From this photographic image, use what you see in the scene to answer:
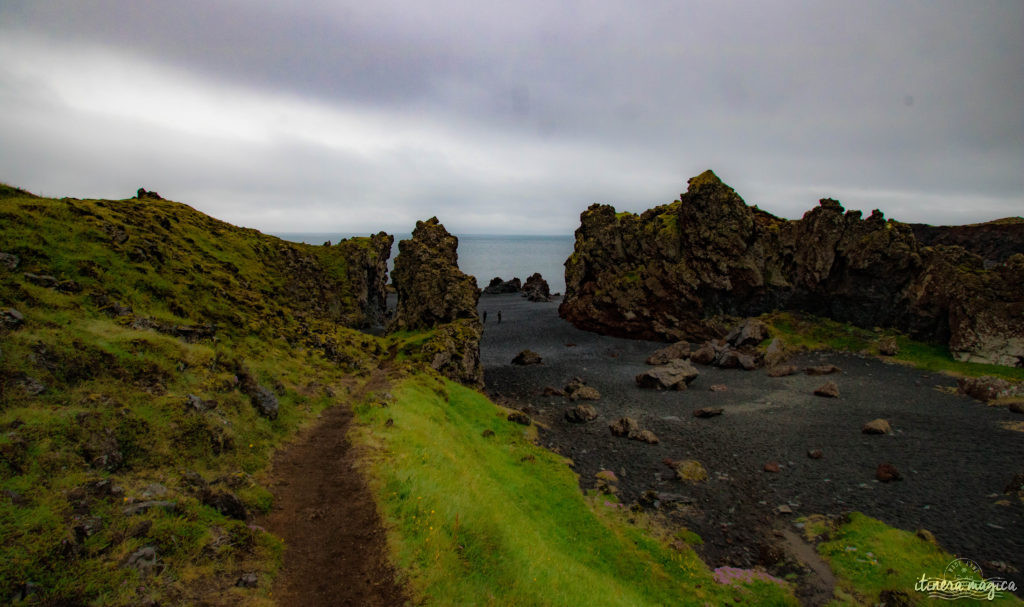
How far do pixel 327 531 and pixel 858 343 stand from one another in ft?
223

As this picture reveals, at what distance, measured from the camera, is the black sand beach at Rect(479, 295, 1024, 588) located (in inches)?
893

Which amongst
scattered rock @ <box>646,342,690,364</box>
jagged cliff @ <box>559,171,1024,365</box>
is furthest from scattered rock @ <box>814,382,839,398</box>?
jagged cliff @ <box>559,171,1024,365</box>

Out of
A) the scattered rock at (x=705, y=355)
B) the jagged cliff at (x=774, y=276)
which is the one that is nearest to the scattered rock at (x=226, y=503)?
the scattered rock at (x=705, y=355)

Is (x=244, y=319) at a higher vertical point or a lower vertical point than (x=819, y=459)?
higher

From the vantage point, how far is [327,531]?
45.2 ft

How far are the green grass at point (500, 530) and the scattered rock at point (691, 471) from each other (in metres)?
6.45

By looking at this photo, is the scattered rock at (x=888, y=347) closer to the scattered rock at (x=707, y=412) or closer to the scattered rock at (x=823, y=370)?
the scattered rock at (x=823, y=370)

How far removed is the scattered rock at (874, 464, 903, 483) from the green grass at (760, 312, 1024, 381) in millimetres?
28967

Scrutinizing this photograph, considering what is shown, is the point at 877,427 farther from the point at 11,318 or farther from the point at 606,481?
the point at 11,318

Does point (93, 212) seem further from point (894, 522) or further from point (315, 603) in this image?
point (894, 522)

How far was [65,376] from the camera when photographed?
14281 millimetres

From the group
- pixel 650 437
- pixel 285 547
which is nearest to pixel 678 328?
pixel 650 437

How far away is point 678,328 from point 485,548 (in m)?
65.6

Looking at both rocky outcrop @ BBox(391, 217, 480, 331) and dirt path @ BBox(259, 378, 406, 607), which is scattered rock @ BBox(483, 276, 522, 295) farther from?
dirt path @ BBox(259, 378, 406, 607)
